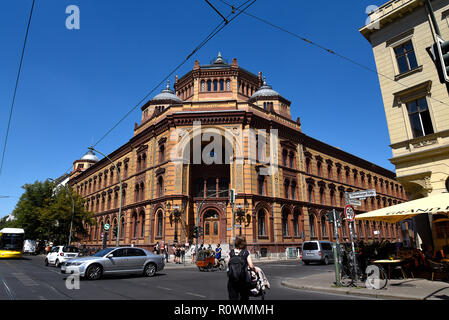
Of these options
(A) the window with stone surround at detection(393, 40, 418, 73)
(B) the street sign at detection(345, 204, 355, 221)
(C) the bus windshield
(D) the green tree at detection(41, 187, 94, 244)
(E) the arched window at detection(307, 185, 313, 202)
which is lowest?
(C) the bus windshield

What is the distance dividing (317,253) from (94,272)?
52.4 ft

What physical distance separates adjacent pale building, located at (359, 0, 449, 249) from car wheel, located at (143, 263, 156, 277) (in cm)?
1329

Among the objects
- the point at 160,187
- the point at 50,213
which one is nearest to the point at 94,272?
the point at 160,187

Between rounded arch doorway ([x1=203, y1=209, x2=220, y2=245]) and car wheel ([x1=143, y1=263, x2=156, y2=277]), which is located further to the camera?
rounded arch doorway ([x1=203, y1=209, x2=220, y2=245])

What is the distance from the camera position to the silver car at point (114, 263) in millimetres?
11609

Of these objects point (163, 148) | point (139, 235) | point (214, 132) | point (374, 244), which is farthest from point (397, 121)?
point (139, 235)

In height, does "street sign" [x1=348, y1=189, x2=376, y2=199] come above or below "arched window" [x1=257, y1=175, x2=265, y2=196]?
below

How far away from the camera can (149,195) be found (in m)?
30.4

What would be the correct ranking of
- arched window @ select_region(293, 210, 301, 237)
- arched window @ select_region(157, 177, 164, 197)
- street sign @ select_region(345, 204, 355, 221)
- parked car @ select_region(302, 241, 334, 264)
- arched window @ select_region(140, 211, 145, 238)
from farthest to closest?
arched window @ select_region(140, 211, 145, 238)
arched window @ select_region(293, 210, 301, 237)
arched window @ select_region(157, 177, 164, 197)
parked car @ select_region(302, 241, 334, 264)
street sign @ select_region(345, 204, 355, 221)

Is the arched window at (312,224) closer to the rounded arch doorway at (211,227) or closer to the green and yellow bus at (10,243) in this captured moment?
the rounded arch doorway at (211,227)

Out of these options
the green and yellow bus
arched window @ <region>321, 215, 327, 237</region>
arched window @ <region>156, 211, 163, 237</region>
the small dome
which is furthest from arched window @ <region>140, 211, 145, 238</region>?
the small dome

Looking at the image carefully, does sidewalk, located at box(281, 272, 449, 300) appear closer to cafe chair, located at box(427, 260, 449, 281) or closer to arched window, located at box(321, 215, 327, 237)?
cafe chair, located at box(427, 260, 449, 281)

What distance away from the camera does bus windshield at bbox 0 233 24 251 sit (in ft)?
97.1

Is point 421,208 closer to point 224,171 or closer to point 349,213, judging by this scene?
point 349,213
